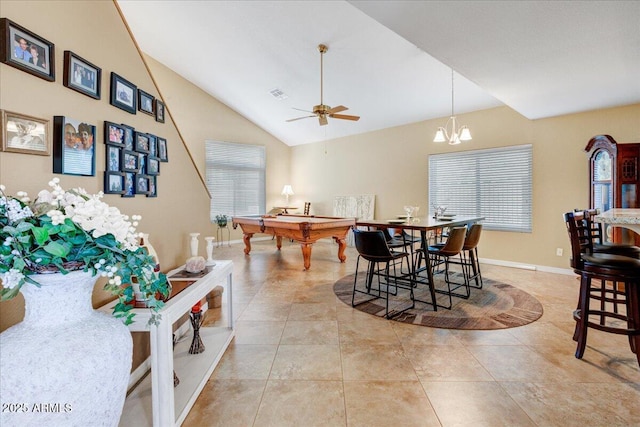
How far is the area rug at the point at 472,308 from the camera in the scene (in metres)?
2.73

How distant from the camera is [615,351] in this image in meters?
2.19

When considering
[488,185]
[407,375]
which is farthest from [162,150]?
[488,185]

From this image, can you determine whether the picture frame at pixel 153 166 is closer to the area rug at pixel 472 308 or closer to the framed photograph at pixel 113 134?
the framed photograph at pixel 113 134

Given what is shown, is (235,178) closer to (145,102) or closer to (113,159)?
(145,102)

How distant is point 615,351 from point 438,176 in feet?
12.8

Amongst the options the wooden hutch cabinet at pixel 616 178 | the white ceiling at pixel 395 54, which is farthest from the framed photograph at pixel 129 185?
the wooden hutch cabinet at pixel 616 178

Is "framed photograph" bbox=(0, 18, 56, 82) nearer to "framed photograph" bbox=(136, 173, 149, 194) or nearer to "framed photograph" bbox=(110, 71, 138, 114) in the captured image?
"framed photograph" bbox=(110, 71, 138, 114)

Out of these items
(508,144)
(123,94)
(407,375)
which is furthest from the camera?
(508,144)

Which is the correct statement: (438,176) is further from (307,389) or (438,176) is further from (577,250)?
(307,389)

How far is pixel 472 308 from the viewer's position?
122 inches

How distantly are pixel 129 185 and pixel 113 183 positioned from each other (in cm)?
13

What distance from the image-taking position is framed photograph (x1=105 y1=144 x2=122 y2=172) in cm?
165

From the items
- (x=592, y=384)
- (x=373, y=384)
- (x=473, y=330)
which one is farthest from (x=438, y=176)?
(x=373, y=384)

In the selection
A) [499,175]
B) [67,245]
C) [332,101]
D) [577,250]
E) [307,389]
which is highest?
[332,101]
